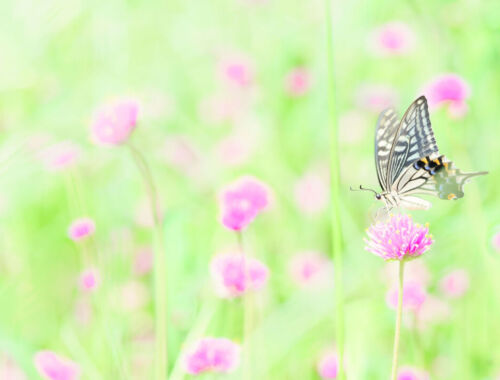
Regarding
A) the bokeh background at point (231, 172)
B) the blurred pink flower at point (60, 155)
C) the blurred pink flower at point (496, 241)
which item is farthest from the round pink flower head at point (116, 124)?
the blurred pink flower at point (496, 241)

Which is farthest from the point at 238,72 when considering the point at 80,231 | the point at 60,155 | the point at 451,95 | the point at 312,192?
the point at 80,231

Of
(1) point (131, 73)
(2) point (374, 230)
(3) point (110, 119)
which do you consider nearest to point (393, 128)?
(2) point (374, 230)

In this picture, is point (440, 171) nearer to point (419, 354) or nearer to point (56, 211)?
point (419, 354)

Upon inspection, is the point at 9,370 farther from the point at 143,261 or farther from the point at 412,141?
the point at 412,141

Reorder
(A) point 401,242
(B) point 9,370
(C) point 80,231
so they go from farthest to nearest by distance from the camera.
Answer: (B) point 9,370, (C) point 80,231, (A) point 401,242

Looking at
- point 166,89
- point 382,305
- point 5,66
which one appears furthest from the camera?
point 166,89
